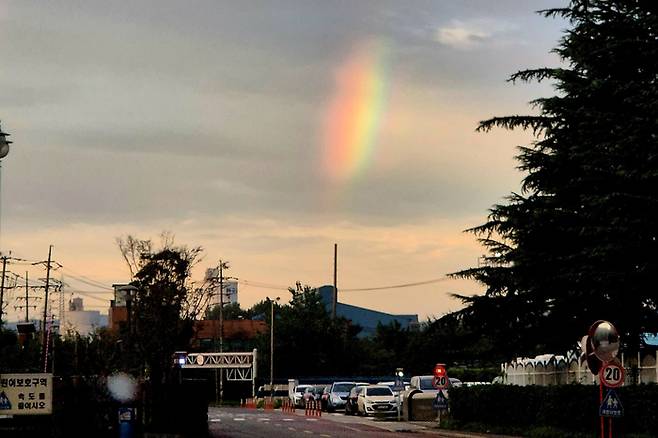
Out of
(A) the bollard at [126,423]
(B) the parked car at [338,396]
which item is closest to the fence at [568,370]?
(A) the bollard at [126,423]

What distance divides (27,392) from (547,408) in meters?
18.2

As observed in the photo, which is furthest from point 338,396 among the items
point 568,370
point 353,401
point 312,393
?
point 568,370

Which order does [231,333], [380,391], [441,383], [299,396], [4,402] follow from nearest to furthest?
[4,402] < [441,383] < [380,391] < [299,396] < [231,333]

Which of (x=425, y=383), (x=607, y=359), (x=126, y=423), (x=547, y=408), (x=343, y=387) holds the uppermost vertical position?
(x=607, y=359)

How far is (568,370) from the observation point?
44.2 meters

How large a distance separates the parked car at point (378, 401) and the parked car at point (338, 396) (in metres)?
8.32

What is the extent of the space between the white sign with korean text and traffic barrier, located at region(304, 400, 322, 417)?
1517 inches

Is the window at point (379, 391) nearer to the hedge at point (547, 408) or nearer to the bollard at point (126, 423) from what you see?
the hedge at point (547, 408)

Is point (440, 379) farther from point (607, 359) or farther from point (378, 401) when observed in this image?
point (607, 359)

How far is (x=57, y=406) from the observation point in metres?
29.7

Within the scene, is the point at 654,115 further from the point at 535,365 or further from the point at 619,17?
the point at 535,365

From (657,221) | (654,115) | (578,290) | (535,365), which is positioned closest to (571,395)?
(578,290)

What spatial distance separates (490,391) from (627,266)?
352 inches

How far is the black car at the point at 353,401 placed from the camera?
6228 centimetres
